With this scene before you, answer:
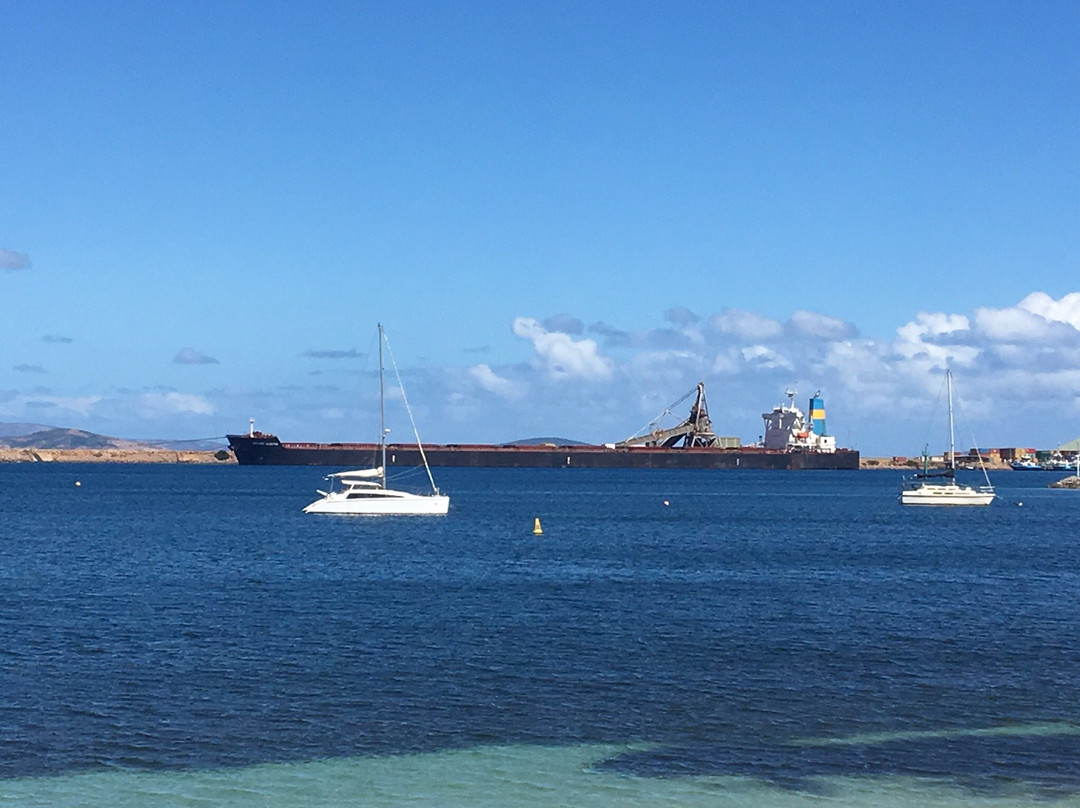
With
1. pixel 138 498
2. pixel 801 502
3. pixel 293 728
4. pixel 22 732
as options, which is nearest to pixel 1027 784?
pixel 293 728

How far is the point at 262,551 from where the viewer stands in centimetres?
5159

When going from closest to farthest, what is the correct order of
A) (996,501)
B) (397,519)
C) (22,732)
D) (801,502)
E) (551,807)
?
(551,807), (22,732), (397,519), (801,502), (996,501)

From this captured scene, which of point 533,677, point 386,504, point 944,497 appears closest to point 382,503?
point 386,504

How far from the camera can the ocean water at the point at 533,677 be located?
1788 cm

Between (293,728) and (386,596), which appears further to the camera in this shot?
(386,596)

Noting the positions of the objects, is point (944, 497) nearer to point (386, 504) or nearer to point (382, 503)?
point (386, 504)

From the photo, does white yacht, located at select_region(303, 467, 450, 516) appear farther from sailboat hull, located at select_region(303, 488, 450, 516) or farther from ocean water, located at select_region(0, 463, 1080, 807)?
ocean water, located at select_region(0, 463, 1080, 807)

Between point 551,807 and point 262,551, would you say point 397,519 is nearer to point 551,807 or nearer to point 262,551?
point 262,551

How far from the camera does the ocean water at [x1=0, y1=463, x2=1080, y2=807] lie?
704 inches

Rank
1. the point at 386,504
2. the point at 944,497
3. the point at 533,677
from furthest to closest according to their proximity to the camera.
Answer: the point at 944,497 < the point at 386,504 < the point at 533,677

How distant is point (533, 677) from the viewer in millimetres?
24766

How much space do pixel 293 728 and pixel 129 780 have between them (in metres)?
3.45

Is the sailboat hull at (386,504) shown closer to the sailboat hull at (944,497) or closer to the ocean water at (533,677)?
the ocean water at (533,677)

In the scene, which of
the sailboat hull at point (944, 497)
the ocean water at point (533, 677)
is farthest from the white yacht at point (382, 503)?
the sailboat hull at point (944, 497)
